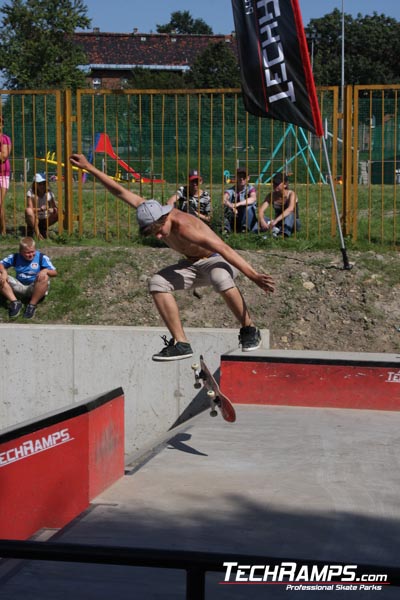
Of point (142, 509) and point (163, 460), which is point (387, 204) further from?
point (142, 509)

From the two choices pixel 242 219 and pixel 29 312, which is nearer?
pixel 29 312

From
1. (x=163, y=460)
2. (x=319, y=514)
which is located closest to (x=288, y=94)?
(x=163, y=460)

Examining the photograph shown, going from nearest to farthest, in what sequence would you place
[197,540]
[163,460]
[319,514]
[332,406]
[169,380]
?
[197,540], [319,514], [163,460], [332,406], [169,380]

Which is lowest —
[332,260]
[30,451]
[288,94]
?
[30,451]

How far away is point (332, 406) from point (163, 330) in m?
2.23

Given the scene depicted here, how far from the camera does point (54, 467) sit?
606 cm

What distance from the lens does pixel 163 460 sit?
7.11m

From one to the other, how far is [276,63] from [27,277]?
178 inches

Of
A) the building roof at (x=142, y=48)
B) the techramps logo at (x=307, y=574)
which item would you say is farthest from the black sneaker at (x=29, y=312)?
the building roof at (x=142, y=48)

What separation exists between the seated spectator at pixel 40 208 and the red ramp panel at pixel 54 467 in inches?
259

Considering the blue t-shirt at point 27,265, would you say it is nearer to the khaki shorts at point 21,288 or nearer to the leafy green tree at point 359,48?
the khaki shorts at point 21,288

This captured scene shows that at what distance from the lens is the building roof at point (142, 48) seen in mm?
88250

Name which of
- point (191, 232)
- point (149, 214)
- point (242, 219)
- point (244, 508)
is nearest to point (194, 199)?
point (242, 219)

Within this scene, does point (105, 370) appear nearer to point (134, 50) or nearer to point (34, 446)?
point (34, 446)
